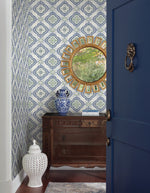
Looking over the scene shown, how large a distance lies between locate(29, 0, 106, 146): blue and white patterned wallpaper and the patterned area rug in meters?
1.25

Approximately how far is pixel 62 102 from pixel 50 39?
3.86ft

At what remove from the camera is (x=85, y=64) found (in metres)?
4.77

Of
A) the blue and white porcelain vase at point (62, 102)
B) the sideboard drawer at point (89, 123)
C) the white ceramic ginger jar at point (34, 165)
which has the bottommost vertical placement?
the white ceramic ginger jar at point (34, 165)

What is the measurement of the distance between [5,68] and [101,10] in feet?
7.70

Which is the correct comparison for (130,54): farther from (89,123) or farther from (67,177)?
(67,177)

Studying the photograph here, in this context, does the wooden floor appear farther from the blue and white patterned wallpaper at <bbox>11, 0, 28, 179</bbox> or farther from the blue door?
the blue door

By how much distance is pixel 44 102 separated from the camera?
4.78 meters

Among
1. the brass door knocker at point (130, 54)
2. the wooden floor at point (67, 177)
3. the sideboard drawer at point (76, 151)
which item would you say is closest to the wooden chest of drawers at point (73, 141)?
the sideboard drawer at point (76, 151)

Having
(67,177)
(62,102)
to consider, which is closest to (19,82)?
(62,102)

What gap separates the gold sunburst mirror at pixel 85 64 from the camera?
4.76 meters

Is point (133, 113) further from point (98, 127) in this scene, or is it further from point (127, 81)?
point (98, 127)

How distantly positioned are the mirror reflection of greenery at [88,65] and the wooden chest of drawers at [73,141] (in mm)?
833

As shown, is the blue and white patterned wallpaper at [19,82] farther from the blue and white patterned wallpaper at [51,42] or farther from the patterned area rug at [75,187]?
the patterned area rug at [75,187]

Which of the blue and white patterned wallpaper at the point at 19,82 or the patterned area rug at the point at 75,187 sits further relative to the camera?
the blue and white patterned wallpaper at the point at 19,82
